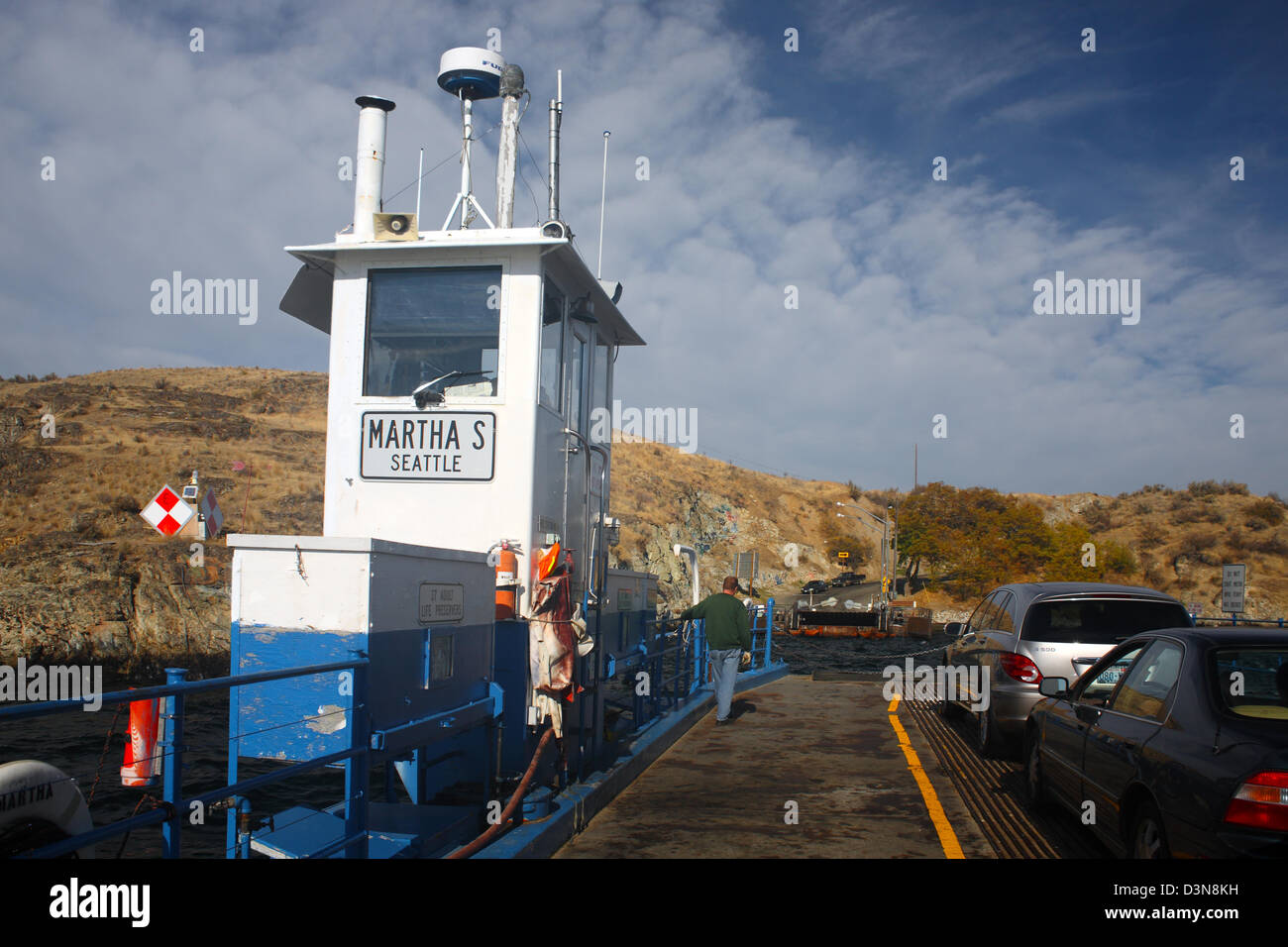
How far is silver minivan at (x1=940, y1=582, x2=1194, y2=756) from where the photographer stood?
8.75 meters

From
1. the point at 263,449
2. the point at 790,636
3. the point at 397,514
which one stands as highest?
the point at 263,449

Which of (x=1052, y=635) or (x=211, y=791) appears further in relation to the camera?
(x=1052, y=635)

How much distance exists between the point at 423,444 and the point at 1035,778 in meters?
5.26

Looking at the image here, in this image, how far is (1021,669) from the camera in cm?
891

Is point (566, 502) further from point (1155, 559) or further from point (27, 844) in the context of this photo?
point (1155, 559)

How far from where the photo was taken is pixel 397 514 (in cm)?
742

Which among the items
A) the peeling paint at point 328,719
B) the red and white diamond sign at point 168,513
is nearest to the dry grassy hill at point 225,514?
the red and white diamond sign at point 168,513

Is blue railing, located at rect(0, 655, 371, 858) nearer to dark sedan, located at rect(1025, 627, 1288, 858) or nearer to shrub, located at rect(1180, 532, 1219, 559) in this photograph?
dark sedan, located at rect(1025, 627, 1288, 858)

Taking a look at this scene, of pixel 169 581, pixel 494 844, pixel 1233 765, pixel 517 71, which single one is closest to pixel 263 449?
pixel 169 581

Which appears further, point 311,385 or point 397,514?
point 311,385

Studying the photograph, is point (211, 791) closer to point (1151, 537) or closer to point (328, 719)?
point (328, 719)

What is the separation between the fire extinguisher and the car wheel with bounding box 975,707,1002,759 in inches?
199

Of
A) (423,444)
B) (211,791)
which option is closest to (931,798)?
(423,444)
